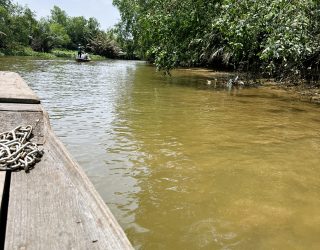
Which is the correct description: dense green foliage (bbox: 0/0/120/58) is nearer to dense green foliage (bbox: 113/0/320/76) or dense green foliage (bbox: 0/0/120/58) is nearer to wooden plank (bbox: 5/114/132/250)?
dense green foliage (bbox: 113/0/320/76)

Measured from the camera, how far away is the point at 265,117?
30.7 feet

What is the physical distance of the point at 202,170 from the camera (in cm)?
508

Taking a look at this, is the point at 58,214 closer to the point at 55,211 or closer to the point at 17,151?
the point at 55,211

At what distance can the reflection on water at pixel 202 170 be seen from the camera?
351cm

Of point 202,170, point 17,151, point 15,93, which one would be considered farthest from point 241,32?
point 17,151

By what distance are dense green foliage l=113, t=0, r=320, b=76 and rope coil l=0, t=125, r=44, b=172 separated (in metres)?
→ 7.09

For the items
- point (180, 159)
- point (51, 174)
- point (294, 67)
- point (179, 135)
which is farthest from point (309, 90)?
point (51, 174)

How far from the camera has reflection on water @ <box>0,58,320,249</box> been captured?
3.51m

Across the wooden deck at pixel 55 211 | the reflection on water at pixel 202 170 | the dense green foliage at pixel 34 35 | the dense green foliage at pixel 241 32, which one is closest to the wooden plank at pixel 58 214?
the wooden deck at pixel 55 211

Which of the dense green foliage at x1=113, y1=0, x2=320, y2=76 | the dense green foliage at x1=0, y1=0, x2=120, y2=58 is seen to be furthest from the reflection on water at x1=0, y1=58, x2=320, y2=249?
the dense green foliage at x1=0, y1=0, x2=120, y2=58

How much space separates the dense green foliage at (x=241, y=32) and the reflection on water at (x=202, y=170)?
6.23 feet

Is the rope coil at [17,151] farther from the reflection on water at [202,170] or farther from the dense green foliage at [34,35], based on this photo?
the dense green foliage at [34,35]

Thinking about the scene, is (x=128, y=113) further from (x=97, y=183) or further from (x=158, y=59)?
(x=158, y=59)

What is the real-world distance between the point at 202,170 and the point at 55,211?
3.28m
